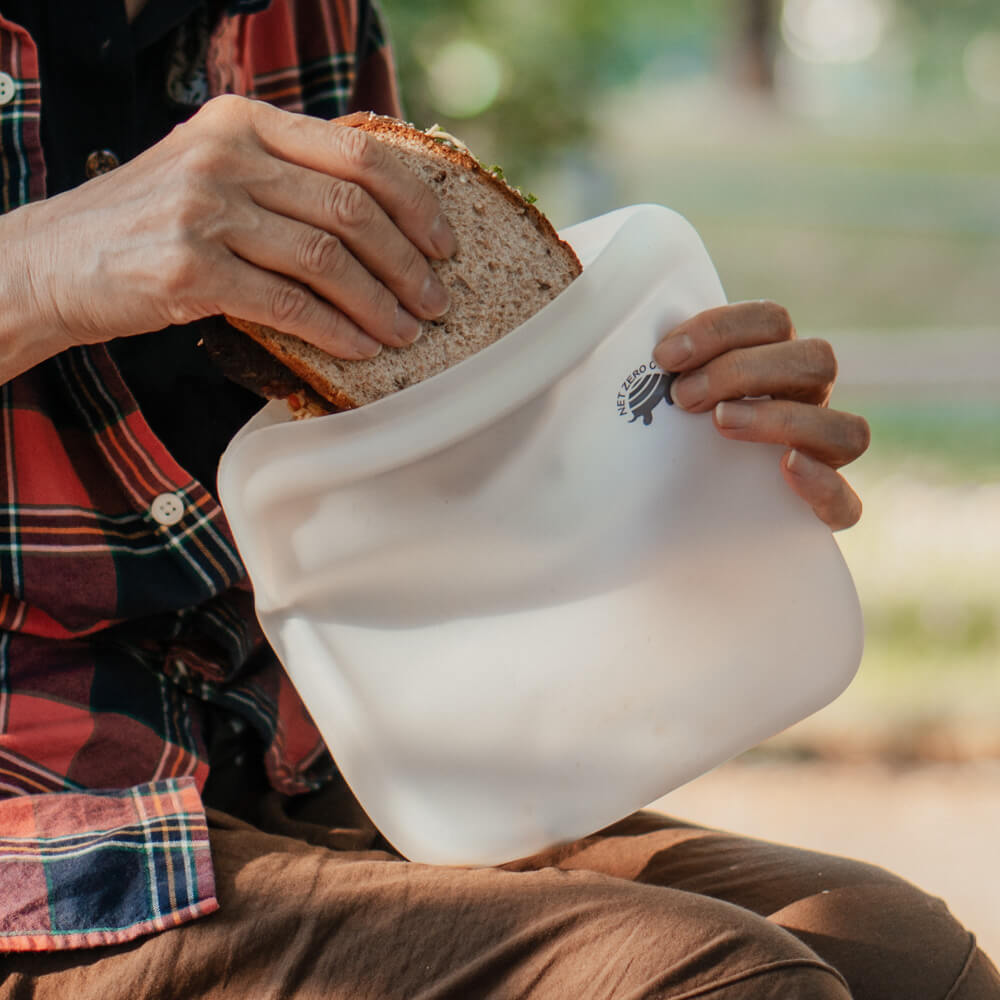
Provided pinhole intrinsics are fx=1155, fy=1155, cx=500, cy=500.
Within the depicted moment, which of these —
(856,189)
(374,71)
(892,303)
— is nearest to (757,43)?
(856,189)

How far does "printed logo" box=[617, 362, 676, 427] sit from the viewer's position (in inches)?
34.2

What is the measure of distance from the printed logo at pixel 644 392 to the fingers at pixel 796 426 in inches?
1.8

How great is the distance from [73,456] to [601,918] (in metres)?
0.55

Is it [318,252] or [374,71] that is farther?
[374,71]

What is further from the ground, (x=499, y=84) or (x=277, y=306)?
(x=499, y=84)

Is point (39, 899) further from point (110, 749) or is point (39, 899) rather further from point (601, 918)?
point (601, 918)

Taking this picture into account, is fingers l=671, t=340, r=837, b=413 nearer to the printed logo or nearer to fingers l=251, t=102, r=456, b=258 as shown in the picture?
the printed logo

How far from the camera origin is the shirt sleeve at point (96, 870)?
76 cm

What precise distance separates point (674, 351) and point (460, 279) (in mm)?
170

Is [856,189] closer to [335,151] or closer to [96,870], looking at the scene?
[335,151]

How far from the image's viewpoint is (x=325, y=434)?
0.81 meters

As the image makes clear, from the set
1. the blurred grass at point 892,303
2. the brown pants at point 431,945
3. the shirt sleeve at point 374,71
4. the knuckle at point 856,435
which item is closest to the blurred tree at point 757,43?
the blurred grass at point 892,303

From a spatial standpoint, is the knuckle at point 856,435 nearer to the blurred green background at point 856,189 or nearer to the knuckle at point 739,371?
the knuckle at point 739,371

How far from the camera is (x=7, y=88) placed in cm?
88
